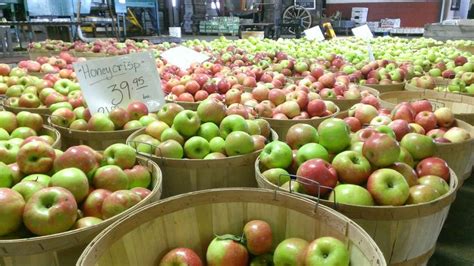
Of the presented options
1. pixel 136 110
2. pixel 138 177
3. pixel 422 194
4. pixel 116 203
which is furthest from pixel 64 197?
pixel 422 194

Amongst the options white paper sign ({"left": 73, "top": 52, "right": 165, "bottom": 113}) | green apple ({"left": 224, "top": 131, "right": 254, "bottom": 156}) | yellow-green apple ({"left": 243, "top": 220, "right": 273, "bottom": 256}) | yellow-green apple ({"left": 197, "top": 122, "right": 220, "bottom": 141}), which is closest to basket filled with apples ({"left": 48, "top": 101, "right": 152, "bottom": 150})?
white paper sign ({"left": 73, "top": 52, "right": 165, "bottom": 113})

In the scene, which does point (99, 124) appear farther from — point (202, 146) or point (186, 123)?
point (202, 146)

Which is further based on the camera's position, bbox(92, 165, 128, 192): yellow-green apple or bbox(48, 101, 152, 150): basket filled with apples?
bbox(48, 101, 152, 150): basket filled with apples

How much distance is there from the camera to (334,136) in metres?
1.81

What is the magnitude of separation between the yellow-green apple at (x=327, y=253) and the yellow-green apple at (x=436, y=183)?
0.61m

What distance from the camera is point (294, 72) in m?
4.30

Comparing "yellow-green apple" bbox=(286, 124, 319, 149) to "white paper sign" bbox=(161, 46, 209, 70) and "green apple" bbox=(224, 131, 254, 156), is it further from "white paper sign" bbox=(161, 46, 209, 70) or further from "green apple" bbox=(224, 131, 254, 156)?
"white paper sign" bbox=(161, 46, 209, 70)

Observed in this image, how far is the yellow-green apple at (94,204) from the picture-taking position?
1465 millimetres

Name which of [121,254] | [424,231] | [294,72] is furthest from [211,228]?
[294,72]

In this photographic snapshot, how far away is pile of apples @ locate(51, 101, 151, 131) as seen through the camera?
227 cm

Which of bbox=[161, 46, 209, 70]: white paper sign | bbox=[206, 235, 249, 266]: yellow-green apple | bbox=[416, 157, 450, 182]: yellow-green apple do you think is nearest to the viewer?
bbox=[206, 235, 249, 266]: yellow-green apple

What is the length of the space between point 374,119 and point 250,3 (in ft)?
38.0

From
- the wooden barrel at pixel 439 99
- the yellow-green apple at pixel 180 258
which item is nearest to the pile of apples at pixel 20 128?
the yellow-green apple at pixel 180 258

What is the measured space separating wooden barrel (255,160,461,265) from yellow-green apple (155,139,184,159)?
0.83 metres
